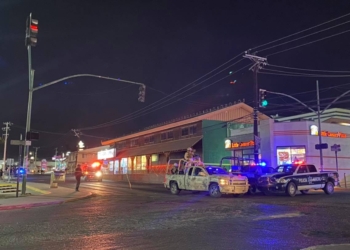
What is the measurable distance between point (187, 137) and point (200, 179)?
67.3 ft

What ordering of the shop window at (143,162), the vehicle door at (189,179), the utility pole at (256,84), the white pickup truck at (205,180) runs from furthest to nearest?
the shop window at (143,162) < the utility pole at (256,84) < the vehicle door at (189,179) < the white pickup truck at (205,180)

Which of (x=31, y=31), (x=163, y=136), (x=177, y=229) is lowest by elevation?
(x=177, y=229)

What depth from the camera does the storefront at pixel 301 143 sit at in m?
31.6

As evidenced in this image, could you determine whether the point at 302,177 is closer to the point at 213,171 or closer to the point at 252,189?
the point at 252,189

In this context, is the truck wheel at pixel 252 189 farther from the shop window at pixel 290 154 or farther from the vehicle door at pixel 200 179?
the shop window at pixel 290 154

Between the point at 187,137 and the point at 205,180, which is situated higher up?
the point at 187,137

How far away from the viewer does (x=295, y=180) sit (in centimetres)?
2002

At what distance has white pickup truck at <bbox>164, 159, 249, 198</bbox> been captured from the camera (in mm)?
18906

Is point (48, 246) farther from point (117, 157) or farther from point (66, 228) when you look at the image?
point (117, 157)

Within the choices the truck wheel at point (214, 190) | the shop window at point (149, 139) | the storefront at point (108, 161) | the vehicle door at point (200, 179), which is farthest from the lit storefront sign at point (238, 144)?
the storefront at point (108, 161)

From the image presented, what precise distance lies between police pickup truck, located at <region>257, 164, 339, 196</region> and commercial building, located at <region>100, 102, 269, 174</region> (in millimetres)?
12784

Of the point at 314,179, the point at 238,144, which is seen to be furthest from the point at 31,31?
the point at 238,144

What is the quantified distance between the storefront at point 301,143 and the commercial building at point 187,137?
10.1ft

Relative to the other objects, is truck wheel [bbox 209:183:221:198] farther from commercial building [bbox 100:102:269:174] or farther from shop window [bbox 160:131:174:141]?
shop window [bbox 160:131:174:141]
